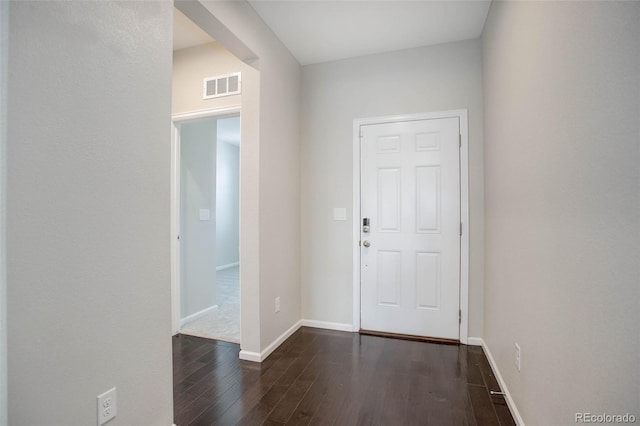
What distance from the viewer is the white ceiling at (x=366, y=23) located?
226 cm

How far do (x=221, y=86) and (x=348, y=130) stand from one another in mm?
1304

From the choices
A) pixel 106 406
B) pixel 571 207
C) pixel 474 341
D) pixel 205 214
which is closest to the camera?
pixel 571 207

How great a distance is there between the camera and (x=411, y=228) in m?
2.83

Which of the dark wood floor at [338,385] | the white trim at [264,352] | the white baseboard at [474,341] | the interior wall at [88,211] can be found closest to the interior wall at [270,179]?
the white trim at [264,352]

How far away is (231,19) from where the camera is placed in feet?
Result: 6.69

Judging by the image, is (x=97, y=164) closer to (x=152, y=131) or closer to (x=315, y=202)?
(x=152, y=131)

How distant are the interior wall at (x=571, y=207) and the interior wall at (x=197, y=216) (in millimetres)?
2921

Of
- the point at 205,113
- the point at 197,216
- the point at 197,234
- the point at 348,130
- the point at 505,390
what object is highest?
the point at 205,113

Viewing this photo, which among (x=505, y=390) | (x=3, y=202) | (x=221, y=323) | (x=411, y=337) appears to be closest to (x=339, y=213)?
(x=411, y=337)

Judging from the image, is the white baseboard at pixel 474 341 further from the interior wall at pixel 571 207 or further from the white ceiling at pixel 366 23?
the white ceiling at pixel 366 23

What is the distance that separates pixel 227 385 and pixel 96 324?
1.15 metres

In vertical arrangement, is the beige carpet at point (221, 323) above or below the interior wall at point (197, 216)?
below

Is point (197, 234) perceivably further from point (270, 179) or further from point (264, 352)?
point (264, 352)

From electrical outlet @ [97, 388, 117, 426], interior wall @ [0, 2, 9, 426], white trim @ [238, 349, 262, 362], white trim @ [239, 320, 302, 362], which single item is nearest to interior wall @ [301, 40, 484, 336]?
white trim @ [239, 320, 302, 362]
